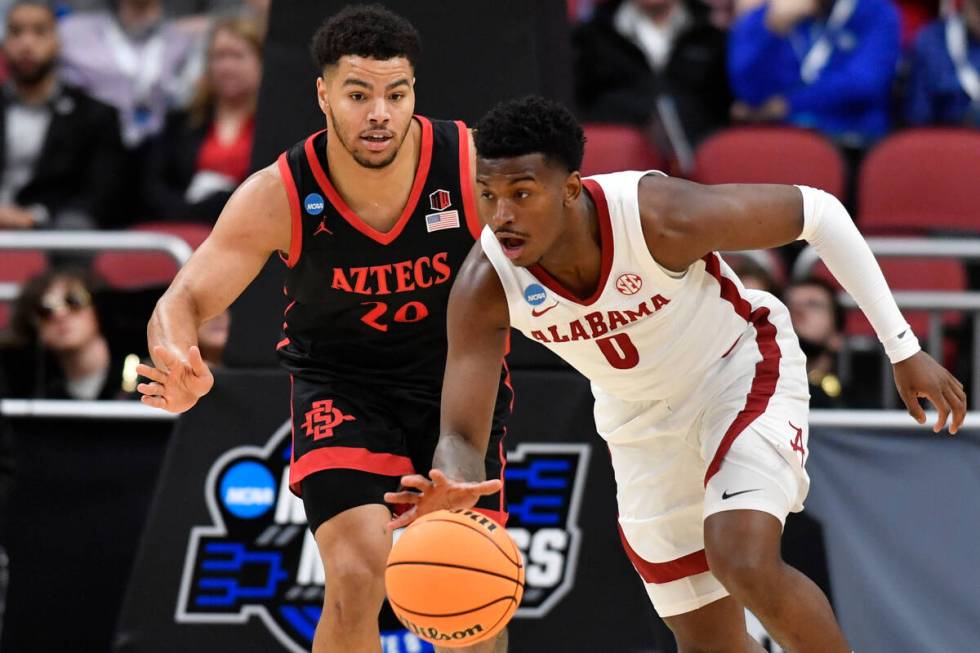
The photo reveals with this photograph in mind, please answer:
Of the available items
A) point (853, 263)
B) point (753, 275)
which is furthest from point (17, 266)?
point (853, 263)

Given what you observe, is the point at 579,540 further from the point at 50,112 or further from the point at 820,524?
the point at 50,112

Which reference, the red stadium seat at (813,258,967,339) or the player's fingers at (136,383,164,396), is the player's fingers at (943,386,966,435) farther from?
the red stadium seat at (813,258,967,339)

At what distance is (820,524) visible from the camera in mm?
5789

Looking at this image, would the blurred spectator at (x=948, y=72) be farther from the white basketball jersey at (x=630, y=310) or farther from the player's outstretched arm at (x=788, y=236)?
the player's outstretched arm at (x=788, y=236)

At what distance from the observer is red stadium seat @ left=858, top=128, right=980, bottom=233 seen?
7.89 metres

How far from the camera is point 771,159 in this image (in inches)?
313

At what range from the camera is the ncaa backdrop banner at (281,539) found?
5645mm

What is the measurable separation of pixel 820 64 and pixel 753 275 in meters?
2.52

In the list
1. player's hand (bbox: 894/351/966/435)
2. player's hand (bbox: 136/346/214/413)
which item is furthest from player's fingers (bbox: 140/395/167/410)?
player's hand (bbox: 894/351/966/435)

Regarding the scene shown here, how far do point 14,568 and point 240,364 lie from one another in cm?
136

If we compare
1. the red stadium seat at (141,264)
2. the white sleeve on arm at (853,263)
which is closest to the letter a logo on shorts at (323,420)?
the white sleeve on arm at (853,263)

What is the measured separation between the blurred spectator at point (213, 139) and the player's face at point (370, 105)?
3.29 meters

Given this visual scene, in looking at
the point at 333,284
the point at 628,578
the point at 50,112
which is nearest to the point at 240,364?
the point at 333,284

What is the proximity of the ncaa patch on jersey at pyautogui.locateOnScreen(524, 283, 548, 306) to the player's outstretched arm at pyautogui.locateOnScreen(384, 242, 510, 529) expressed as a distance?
70 mm
